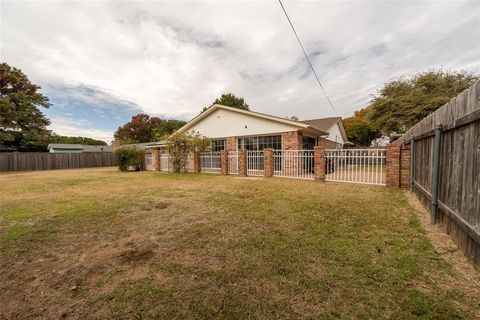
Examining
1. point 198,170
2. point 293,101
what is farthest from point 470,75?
point 198,170

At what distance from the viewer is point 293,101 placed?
77.9 feet

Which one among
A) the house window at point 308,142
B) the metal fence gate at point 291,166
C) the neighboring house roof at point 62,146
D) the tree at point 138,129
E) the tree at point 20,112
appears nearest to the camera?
the metal fence gate at point 291,166

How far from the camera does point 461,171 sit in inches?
103

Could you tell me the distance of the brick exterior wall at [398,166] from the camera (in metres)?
6.72

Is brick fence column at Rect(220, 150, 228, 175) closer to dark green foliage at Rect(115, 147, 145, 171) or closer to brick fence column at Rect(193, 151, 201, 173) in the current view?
brick fence column at Rect(193, 151, 201, 173)

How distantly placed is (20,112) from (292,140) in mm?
Result: 33568

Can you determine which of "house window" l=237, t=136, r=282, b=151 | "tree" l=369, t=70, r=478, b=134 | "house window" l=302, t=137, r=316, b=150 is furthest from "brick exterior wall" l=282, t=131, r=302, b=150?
"tree" l=369, t=70, r=478, b=134

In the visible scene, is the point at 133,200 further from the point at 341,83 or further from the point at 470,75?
the point at 470,75

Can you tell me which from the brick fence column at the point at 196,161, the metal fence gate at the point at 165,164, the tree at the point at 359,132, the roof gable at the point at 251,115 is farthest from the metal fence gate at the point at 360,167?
the tree at the point at 359,132

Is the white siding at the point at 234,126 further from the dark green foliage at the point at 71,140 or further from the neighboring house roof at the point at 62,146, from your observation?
the dark green foliage at the point at 71,140

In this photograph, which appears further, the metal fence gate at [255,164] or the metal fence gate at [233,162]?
the metal fence gate at [233,162]

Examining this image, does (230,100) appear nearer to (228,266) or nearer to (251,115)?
(251,115)

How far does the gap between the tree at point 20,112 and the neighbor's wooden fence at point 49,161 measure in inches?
239

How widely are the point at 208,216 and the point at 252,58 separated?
9.87 meters
